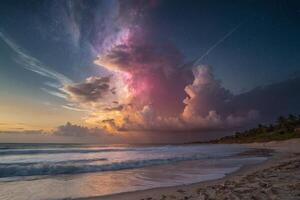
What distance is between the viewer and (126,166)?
2014 centimetres

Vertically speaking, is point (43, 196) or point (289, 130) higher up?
point (289, 130)

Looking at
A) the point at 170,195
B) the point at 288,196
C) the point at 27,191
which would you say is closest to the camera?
the point at 288,196

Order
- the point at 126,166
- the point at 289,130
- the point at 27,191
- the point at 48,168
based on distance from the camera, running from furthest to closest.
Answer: the point at 289,130, the point at 126,166, the point at 48,168, the point at 27,191

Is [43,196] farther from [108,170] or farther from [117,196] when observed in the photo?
[108,170]

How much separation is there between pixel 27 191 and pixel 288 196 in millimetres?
9494

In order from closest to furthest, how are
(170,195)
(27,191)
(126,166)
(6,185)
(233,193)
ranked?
(233,193)
(170,195)
(27,191)
(6,185)
(126,166)

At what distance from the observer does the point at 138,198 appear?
8.93 meters

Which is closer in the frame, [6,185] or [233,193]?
Answer: [233,193]

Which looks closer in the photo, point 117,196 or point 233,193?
point 233,193

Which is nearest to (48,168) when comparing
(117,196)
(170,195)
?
(117,196)

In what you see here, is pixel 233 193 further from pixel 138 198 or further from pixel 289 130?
pixel 289 130

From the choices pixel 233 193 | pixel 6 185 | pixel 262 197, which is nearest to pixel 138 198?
pixel 233 193

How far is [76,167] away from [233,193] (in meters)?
12.6

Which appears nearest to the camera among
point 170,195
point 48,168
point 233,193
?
point 233,193
